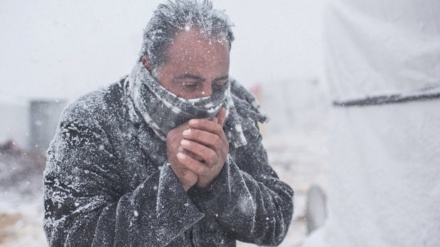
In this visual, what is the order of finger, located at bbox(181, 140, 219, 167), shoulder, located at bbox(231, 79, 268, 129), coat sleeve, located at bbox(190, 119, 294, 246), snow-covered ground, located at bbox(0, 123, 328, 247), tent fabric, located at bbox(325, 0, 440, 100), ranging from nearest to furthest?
finger, located at bbox(181, 140, 219, 167) < coat sleeve, located at bbox(190, 119, 294, 246) < shoulder, located at bbox(231, 79, 268, 129) < tent fabric, located at bbox(325, 0, 440, 100) < snow-covered ground, located at bbox(0, 123, 328, 247)

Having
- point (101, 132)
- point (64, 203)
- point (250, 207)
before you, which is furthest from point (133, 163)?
point (250, 207)

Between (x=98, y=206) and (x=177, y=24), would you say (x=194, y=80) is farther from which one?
(x=98, y=206)

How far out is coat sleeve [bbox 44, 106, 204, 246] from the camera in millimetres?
1186

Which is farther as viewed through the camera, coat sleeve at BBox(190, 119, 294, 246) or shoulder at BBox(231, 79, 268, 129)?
shoulder at BBox(231, 79, 268, 129)

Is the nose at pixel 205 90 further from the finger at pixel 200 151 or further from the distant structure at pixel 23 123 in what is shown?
the distant structure at pixel 23 123

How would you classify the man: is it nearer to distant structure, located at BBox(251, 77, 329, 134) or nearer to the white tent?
the white tent

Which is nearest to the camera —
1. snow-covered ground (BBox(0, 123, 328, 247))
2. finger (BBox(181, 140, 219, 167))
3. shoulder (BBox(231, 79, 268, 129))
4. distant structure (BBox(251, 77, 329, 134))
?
finger (BBox(181, 140, 219, 167))

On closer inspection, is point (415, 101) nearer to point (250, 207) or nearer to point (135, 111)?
point (250, 207)

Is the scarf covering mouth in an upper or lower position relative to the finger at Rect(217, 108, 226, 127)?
upper

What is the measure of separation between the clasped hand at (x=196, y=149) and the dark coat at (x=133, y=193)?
0.05 metres

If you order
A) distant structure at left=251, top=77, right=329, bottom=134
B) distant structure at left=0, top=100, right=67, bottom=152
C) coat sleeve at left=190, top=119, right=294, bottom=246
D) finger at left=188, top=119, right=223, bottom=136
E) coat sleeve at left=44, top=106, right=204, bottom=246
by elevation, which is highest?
finger at left=188, top=119, right=223, bottom=136

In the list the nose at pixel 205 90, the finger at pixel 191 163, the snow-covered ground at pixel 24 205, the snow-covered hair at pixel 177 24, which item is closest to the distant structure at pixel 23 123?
the snow-covered ground at pixel 24 205

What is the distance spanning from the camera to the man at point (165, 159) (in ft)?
3.91

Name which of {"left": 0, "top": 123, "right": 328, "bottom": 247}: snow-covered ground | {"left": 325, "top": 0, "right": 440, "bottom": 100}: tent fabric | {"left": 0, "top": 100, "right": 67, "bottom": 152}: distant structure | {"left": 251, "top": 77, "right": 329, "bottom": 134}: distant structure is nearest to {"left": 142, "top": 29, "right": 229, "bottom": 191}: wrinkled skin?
{"left": 325, "top": 0, "right": 440, "bottom": 100}: tent fabric
